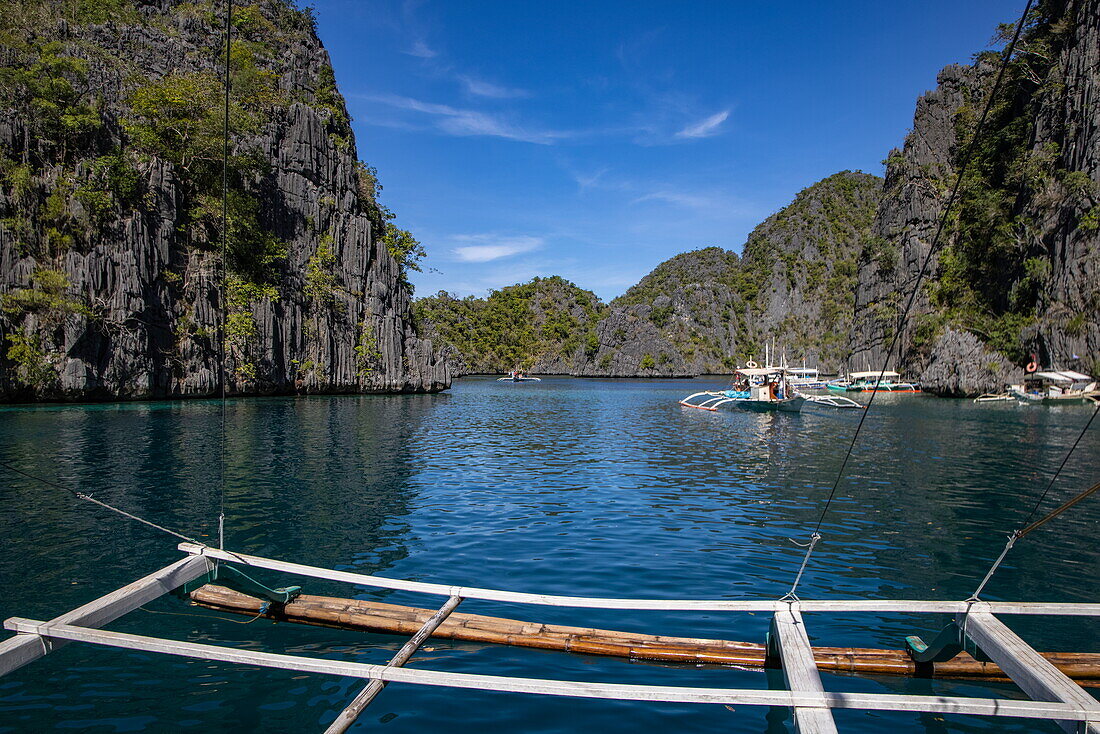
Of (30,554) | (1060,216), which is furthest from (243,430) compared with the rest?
(1060,216)

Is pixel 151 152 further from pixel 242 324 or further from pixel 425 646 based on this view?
pixel 425 646

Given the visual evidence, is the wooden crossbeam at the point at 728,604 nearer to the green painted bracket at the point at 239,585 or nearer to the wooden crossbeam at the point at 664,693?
the green painted bracket at the point at 239,585

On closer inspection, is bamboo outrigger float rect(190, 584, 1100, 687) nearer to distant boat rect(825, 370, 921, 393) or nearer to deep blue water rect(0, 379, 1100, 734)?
deep blue water rect(0, 379, 1100, 734)

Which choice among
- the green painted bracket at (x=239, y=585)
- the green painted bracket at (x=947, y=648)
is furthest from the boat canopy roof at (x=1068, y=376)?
the green painted bracket at (x=239, y=585)

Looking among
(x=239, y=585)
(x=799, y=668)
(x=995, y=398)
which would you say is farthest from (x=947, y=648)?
(x=995, y=398)

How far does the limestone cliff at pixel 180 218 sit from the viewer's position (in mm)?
42312

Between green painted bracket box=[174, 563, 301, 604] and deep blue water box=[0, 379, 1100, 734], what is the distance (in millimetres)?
530

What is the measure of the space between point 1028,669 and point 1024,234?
73007 mm

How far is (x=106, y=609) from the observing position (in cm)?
663

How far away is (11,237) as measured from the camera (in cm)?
4094

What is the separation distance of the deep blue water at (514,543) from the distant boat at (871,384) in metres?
50.0

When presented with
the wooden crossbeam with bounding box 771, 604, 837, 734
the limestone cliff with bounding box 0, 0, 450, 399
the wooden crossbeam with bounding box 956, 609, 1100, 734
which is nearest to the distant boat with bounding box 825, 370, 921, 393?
the limestone cliff with bounding box 0, 0, 450, 399

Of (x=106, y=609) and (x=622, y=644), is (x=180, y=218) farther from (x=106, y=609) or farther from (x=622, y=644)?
(x=622, y=644)

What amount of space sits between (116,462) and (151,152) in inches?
1614
